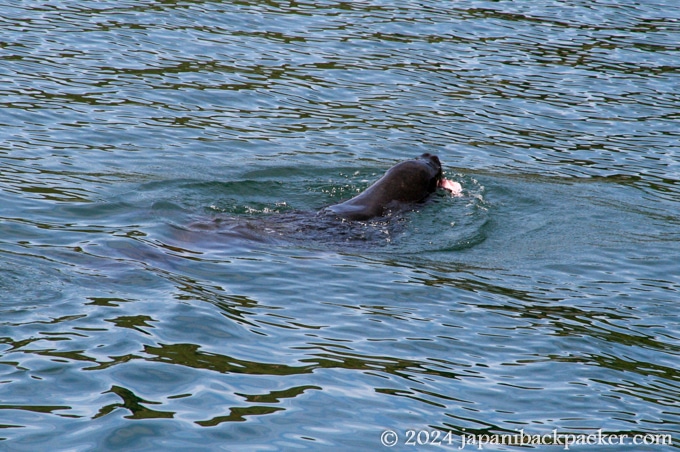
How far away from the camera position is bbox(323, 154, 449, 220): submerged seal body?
377 inches

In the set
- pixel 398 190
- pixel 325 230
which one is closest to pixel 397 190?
pixel 398 190

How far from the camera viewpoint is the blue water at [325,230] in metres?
5.80

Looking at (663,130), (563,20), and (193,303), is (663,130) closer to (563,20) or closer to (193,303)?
(563,20)

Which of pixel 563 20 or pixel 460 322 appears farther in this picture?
pixel 563 20

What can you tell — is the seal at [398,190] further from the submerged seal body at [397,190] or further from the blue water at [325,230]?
the blue water at [325,230]

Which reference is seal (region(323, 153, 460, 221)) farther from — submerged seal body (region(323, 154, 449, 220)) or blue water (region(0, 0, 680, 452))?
blue water (region(0, 0, 680, 452))

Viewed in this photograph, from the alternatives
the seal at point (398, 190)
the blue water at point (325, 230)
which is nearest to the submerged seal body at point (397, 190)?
the seal at point (398, 190)

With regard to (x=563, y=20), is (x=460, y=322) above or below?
below

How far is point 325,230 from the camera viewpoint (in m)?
9.05

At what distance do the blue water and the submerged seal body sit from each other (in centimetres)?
22

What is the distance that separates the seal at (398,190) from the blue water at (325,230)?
0.22m

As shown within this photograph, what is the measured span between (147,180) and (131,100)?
10.0 feet

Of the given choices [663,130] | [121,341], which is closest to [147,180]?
[121,341]

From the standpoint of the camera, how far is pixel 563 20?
59.7ft
